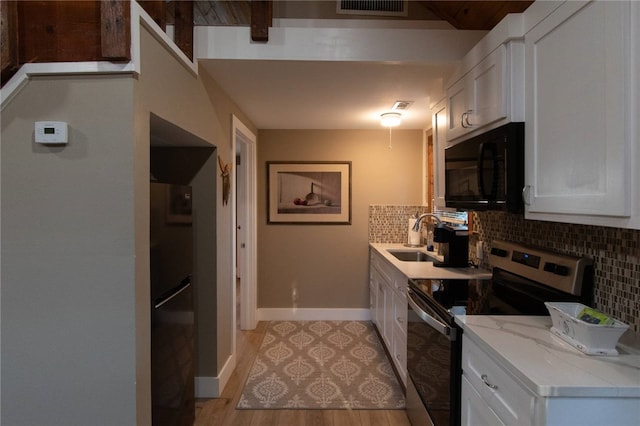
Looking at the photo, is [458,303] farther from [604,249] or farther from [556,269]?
[604,249]

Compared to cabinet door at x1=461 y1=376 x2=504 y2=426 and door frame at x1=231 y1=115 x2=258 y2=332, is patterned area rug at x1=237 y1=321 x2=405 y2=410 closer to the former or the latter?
door frame at x1=231 y1=115 x2=258 y2=332

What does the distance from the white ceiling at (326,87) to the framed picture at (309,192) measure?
61cm

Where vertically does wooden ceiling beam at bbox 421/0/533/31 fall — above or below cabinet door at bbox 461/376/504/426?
above

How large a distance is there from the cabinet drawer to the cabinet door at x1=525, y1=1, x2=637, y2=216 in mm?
581

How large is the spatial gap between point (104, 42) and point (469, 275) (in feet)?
7.43

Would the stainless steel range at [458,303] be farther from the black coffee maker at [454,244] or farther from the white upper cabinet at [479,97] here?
the white upper cabinet at [479,97]

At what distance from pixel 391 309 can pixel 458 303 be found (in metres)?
1.14

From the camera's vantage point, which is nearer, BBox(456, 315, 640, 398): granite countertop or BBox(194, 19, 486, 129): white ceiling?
BBox(456, 315, 640, 398): granite countertop

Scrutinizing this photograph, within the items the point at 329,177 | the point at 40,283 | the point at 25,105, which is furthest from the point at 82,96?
the point at 329,177

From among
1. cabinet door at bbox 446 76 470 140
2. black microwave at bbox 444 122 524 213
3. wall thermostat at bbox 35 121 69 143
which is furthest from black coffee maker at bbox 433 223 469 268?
wall thermostat at bbox 35 121 69 143

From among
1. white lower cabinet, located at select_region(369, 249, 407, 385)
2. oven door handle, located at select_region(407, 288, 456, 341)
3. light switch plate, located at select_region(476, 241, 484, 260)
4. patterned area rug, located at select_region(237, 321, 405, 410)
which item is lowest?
patterned area rug, located at select_region(237, 321, 405, 410)

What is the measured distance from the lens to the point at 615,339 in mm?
1052

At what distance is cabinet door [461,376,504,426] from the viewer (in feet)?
3.80

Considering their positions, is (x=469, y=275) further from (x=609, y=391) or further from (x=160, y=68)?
(x=160, y=68)
